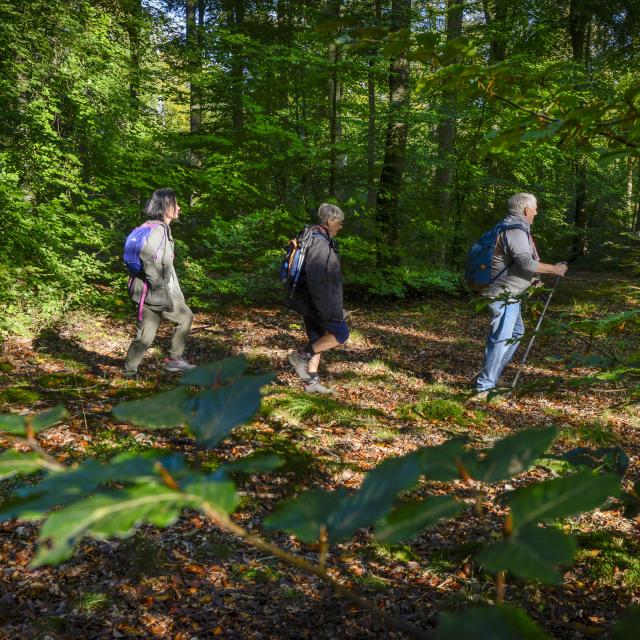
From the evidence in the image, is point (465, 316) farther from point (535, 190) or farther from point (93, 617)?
point (93, 617)

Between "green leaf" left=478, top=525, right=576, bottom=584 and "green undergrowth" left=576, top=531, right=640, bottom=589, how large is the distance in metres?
2.57

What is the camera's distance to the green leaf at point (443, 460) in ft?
1.78

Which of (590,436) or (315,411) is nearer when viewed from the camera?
(590,436)

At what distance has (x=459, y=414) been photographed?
14.9 ft

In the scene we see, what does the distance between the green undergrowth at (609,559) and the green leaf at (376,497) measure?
2.60 m

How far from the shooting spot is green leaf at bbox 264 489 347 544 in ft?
1.61

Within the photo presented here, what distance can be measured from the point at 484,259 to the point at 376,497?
456cm

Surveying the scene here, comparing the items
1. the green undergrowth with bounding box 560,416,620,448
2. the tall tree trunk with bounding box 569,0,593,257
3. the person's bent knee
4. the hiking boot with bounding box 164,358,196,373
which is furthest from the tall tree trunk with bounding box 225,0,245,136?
the tall tree trunk with bounding box 569,0,593,257

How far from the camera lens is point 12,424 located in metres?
0.59

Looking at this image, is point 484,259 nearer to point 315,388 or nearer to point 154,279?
point 315,388

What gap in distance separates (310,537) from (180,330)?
5052 millimetres

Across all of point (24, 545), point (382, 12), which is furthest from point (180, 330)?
point (382, 12)

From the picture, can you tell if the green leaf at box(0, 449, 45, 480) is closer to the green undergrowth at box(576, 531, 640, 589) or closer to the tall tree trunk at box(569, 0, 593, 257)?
the green undergrowth at box(576, 531, 640, 589)

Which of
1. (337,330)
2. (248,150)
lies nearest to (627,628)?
(337,330)
